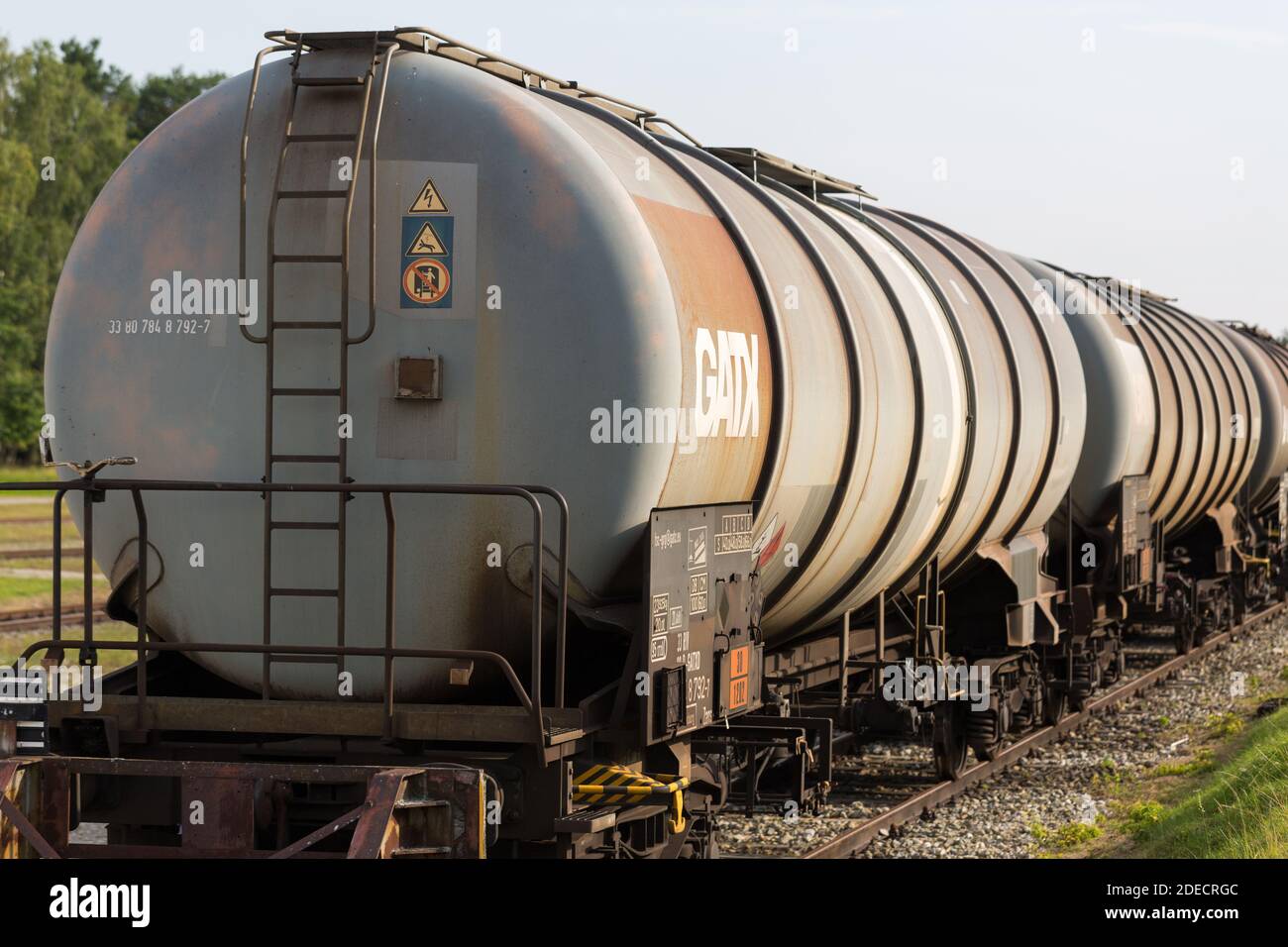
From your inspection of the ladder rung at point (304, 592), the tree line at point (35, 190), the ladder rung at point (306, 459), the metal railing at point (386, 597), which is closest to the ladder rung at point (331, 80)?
the ladder rung at point (306, 459)

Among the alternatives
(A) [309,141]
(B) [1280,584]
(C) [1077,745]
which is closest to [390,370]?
(A) [309,141]

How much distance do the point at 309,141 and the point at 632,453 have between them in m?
2.04

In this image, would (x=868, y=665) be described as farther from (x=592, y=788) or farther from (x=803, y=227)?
(x=592, y=788)

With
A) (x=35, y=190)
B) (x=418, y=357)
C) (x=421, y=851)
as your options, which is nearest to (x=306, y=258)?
(x=418, y=357)

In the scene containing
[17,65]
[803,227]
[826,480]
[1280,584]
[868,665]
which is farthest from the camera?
[17,65]

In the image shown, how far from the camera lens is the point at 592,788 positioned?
687 cm

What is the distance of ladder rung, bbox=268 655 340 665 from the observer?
6.95 meters

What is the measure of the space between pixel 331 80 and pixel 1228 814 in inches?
296

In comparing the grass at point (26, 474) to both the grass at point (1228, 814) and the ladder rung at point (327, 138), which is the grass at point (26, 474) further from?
the ladder rung at point (327, 138)

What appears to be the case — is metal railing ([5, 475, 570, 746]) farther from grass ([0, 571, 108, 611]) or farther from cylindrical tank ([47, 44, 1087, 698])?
grass ([0, 571, 108, 611])

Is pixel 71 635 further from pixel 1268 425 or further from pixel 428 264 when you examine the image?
pixel 1268 425

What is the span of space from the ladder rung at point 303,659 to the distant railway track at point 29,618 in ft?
42.9

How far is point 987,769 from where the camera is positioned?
13688 mm

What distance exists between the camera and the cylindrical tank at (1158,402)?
48.7 feet
